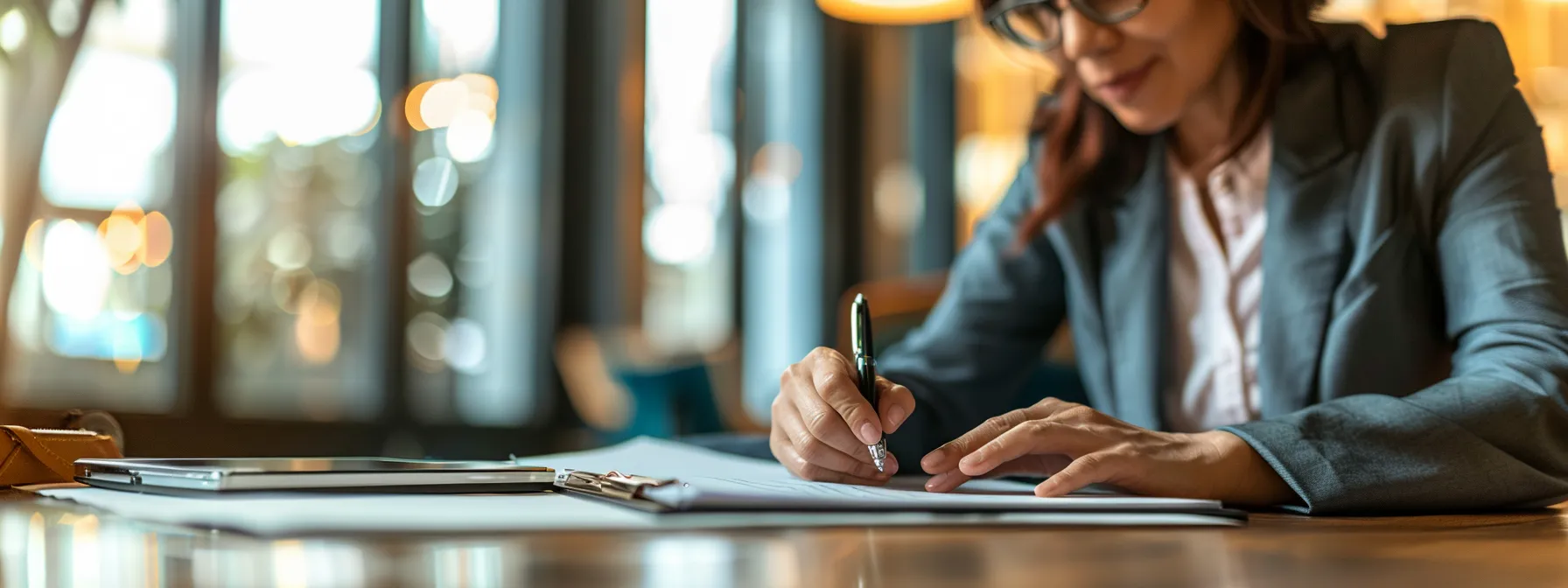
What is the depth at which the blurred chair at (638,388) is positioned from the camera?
12.7 ft

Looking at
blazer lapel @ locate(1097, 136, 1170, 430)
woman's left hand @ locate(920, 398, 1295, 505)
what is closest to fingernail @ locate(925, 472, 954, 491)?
woman's left hand @ locate(920, 398, 1295, 505)

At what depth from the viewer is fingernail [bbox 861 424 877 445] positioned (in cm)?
89

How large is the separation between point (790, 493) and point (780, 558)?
0.71 ft

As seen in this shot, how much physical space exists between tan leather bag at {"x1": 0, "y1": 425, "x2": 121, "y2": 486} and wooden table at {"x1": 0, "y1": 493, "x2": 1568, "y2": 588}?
0.24 m

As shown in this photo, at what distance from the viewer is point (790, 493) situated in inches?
29.1

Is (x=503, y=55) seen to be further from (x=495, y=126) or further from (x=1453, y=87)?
(x=1453, y=87)

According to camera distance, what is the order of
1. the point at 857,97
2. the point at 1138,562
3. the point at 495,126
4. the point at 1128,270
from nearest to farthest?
the point at 1138,562 → the point at 1128,270 → the point at 495,126 → the point at 857,97

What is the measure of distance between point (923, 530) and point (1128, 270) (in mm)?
890

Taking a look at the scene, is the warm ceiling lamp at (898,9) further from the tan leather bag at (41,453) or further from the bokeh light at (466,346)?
the tan leather bag at (41,453)

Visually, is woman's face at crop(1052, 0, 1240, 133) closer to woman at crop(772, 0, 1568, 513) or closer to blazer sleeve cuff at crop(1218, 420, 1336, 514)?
woman at crop(772, 0, 1568, 513)

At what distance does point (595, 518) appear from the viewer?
635mm

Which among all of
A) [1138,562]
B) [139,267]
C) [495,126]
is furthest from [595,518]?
[495,126]

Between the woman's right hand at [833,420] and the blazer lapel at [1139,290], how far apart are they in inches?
21.0

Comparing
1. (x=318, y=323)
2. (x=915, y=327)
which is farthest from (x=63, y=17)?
(x=915, y=327)
